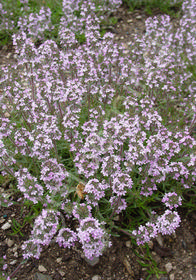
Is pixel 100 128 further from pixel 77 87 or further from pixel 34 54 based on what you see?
pixel 34 54

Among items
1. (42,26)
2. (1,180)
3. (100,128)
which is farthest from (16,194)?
(42,26)

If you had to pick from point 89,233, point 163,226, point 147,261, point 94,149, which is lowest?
point 147,261

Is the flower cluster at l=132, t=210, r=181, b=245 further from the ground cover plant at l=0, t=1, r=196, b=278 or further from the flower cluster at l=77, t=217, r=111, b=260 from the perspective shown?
the flower cluster at l=77, t=217, r=111, b=260

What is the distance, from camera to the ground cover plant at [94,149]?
3.11 meters

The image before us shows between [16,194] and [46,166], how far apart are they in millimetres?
1276

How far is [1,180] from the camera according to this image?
13.9ft

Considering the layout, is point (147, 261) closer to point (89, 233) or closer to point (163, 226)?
point (163, 226)

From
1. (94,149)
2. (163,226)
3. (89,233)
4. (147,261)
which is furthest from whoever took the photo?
(147,261)

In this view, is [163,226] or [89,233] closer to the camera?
[89,233]

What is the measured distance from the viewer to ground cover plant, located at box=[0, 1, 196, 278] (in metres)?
3.11

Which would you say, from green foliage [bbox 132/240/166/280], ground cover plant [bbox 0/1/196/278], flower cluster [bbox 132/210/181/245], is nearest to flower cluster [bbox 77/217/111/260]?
ground cover plant [bbox 0/1/196/278]

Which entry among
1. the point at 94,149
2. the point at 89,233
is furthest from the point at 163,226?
the point at 94,149

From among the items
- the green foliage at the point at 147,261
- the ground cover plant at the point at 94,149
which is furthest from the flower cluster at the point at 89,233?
the green foliage at the point at 147,261

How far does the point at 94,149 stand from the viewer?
3350mm
